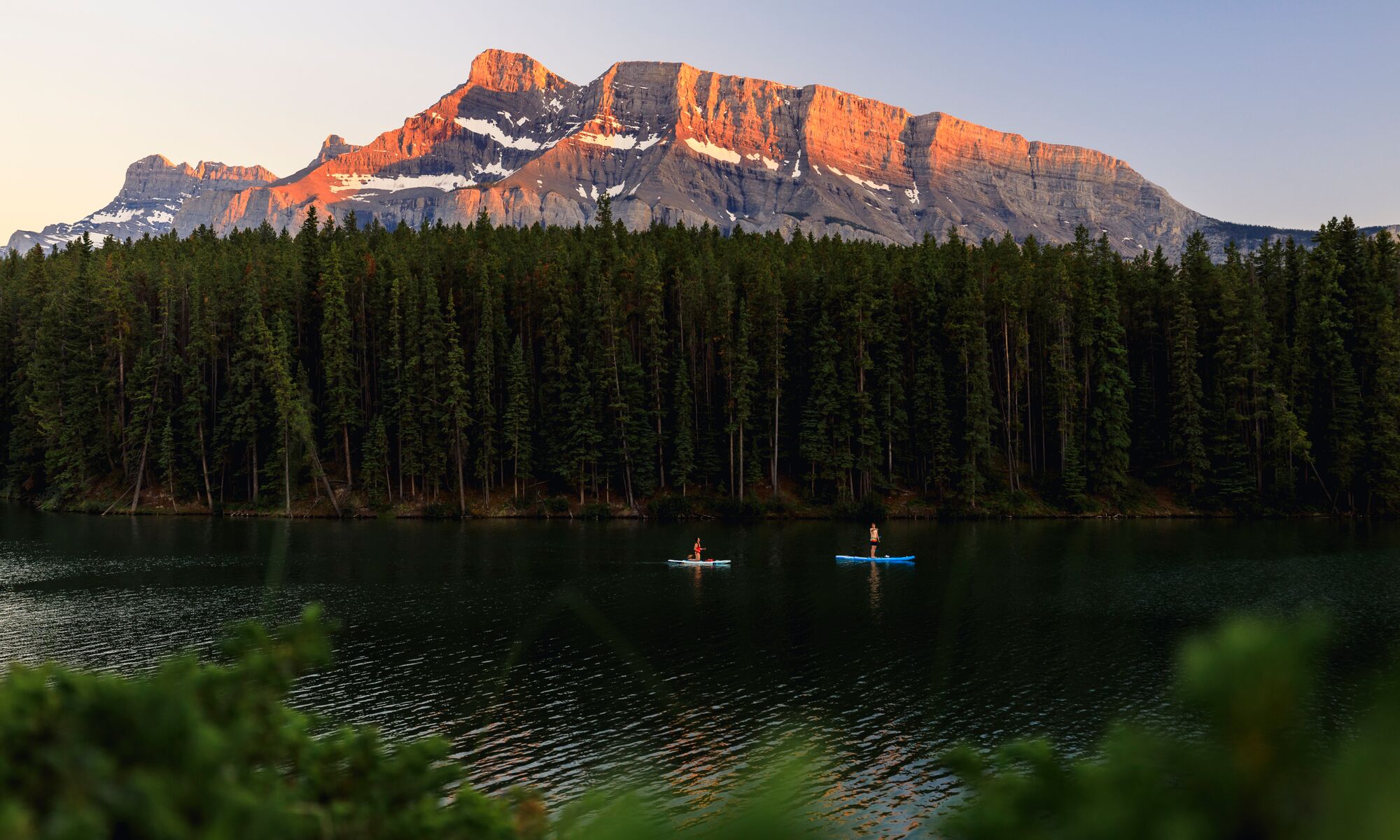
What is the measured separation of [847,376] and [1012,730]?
→ 62497 mm

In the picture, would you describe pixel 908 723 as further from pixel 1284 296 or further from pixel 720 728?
pixel 1284 296

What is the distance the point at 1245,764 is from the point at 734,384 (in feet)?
278

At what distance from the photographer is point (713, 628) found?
126 ft

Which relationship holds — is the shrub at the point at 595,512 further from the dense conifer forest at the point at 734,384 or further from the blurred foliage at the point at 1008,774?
the blurred foliage at the point at 1008,774

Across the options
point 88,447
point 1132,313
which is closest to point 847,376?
point 1132,313

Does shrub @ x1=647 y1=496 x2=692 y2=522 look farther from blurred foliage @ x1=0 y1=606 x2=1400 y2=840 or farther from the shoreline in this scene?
blurred foliage @ x1=0 y1=606 x2=1400 y2=840

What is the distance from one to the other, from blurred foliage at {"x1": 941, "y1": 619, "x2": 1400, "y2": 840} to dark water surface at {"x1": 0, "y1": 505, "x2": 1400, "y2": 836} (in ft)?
2.75

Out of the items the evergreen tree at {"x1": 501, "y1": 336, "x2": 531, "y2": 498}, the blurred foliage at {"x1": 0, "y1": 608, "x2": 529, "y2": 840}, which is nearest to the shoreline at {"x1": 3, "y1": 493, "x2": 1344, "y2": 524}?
the evergreen tree at {"x1": 501, "y1": 336, "x2": 531, "y2": 498}

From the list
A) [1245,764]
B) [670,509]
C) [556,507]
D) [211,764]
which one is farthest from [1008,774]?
[556,507]

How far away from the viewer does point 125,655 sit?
107 ft

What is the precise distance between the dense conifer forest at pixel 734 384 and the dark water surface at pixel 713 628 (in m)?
15.7

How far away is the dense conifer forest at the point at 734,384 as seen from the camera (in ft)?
276

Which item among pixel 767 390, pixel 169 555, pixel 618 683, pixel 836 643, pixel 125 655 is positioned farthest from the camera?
pixel 767 390

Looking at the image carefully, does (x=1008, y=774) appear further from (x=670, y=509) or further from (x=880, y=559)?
(x=670, y=509)
